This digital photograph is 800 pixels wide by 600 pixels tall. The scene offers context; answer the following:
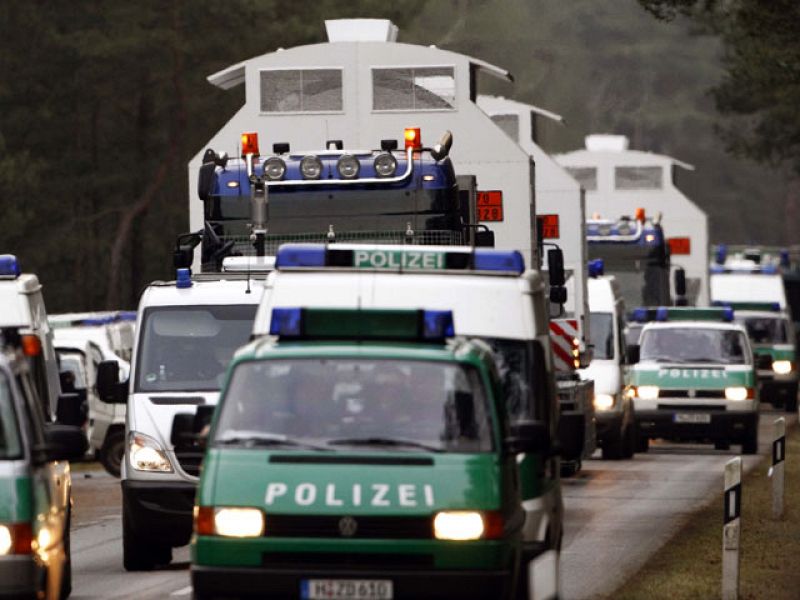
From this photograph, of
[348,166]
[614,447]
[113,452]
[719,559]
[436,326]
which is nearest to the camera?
[436,326]

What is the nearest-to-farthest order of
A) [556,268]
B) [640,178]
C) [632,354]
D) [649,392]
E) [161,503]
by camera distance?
[161,503] < [556,268] < [632,354] < [649,392] < [640,178]

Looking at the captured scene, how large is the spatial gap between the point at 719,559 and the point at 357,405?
22.3 feet

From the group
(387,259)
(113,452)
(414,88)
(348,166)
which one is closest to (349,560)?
(387,259)

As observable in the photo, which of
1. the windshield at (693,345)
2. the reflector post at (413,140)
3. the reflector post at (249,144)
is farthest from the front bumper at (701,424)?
the reflector post at (413,140)

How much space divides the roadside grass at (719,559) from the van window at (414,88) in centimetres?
Result: 471

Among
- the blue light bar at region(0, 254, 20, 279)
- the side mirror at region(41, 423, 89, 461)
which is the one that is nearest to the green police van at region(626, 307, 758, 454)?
the blue light bar at region(0, 254, 20, 279)

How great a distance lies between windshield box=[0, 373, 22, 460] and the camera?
12.4 m

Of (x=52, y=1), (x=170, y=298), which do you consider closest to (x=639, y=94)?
(x=52, y=1)

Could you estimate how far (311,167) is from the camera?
2044 centimetres

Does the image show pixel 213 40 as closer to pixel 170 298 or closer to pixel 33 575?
pixel 170 298

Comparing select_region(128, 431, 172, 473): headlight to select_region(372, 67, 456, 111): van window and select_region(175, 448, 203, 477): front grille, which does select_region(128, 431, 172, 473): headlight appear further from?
select_region(372, 67, 456, 111): van window

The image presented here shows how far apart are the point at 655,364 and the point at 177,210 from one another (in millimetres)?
38135

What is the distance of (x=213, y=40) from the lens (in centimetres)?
6056

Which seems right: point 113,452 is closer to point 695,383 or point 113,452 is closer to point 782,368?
point 695,383
